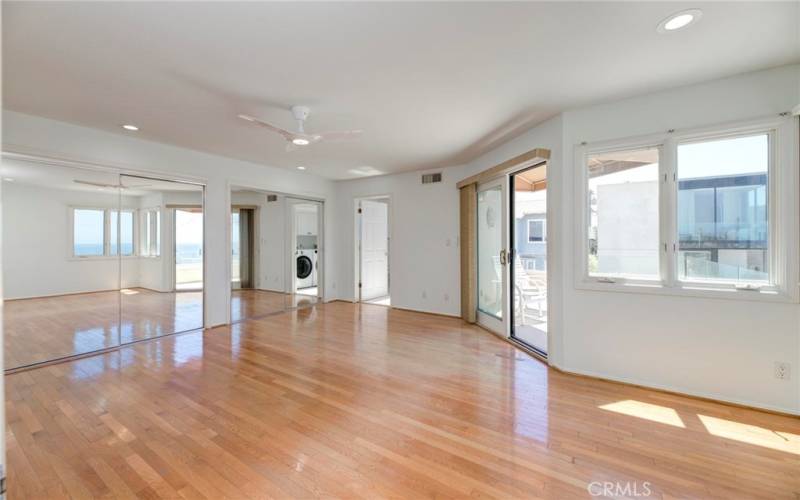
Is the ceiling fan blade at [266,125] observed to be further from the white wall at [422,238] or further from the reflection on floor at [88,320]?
the white wall at [422,238]

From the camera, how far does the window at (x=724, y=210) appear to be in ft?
8.98

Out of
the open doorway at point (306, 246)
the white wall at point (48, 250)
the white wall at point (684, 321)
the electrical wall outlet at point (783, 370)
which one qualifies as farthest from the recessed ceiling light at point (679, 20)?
the open doorway at point (306, 246)

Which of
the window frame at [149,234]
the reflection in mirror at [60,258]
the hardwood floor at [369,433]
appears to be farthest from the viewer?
the window frame at [149,234]

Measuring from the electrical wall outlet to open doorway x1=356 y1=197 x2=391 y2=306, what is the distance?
515cm

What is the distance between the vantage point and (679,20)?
6.86ft

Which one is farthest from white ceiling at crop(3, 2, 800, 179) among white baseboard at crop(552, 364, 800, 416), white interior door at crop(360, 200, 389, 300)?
white interior door at crop(360, 200, 389, 300)

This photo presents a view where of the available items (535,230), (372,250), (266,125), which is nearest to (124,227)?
(266,125)

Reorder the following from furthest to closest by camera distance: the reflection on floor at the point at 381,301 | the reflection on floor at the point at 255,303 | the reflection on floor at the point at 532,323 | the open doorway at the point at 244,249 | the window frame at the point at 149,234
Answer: the reflection on floor at the point at 381,301 < the open doorway at the point at 244,249 < the reflection on floor at the point at 255,303 < the window frame at the point at 149,234 < the reflection on floor at the point at 532,323

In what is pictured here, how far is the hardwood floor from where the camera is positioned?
6.35 feet

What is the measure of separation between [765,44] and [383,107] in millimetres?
2731

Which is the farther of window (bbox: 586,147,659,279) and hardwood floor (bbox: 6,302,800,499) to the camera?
window (bbox: 586,147,659,279)

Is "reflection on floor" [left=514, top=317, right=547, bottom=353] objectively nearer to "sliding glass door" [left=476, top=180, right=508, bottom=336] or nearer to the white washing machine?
"sliding glass door" [left=476, top=180, right=508, bottom=336]

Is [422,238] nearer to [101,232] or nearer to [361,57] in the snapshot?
[361,57]

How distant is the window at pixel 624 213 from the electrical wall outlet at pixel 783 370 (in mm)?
969
